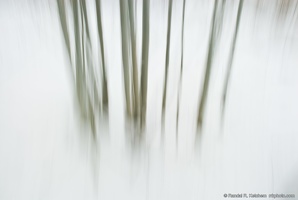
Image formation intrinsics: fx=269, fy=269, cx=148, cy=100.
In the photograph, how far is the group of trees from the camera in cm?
32

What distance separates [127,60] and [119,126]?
0.26ft

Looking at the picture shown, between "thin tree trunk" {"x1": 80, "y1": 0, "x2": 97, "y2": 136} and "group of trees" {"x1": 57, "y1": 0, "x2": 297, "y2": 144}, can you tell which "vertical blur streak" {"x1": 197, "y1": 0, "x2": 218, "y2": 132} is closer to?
"group of trees" {"x1": 57, "y1": 0, "x2": 297, "y2": 144}

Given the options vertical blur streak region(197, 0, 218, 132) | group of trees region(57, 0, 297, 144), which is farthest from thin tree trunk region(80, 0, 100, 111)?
vertical blur streak region(197, 0, 218, 132)

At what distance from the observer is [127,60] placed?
0.32m

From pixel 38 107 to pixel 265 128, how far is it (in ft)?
0.93

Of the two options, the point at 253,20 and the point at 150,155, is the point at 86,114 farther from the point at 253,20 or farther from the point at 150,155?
the point at 253,20

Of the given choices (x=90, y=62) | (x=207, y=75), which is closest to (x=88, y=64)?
(x=90, y=62)

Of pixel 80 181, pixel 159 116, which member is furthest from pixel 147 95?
pixel 80 181

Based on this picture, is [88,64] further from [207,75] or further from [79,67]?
[207,75]

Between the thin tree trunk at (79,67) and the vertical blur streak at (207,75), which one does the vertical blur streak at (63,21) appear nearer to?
the thin tree trunk at (79,67)

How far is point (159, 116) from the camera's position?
33cm

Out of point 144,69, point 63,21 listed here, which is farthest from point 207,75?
point 63,21

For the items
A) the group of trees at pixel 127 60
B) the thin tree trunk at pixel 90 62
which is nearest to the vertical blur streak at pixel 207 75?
the group of trees at pixel 127 60

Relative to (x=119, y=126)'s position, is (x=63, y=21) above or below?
above
